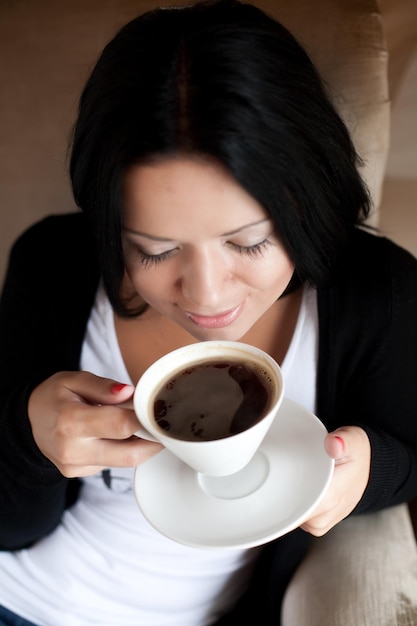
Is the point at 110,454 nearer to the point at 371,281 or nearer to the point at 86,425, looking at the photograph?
the point at 86,425

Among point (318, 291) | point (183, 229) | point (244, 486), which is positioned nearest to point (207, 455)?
point (244, 486)

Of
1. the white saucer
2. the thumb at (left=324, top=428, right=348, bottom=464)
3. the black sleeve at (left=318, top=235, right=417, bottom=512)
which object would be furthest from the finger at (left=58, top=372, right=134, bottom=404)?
the black sleeve at (left=318, top=235, right=417, bottom=512)

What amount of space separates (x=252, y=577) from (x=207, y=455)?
0.55 metres

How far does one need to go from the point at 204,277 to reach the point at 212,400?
141mm

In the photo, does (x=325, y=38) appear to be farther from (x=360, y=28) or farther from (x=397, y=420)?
(x=397, y=420)

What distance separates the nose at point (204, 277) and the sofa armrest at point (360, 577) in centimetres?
42

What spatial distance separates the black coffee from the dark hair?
0.18 metres

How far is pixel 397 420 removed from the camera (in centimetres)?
91

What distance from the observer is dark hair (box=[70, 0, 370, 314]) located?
66 cm

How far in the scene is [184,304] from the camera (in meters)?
0.77

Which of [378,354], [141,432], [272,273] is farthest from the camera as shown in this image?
[378,354]

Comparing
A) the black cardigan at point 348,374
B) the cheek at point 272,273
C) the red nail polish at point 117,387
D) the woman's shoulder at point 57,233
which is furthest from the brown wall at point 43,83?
the red nail polish at point 117,387

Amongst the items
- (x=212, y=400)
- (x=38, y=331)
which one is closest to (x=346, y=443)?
(x=212, y=400)

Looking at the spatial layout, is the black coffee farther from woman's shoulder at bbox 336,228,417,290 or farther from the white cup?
woman's shoulder at bbox 336,228,417,290
